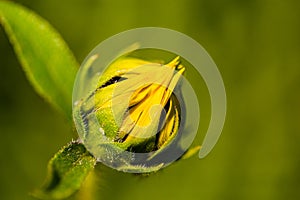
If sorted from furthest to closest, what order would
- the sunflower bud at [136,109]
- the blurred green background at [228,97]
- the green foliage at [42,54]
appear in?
1. the blurred green background at [228,97]
2. the green foliage at [42,54]
3. the sunflower bud at [136,109]

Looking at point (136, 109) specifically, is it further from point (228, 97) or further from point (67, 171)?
point (228, 97)

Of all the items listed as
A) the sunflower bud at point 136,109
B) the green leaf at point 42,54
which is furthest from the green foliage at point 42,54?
the sunflower bud at point 136,109

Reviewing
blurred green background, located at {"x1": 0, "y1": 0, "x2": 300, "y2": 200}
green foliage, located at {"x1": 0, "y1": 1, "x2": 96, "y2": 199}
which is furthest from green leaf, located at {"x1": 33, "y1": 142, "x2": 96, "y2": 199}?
blurred green background, located at {"x1": 0, "y1": 0, "x2": 300, "y2": 200}

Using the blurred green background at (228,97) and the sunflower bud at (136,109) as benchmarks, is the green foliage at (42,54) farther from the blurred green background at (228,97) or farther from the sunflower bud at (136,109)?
the blurred green background at (228,97)

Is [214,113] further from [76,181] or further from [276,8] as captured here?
[276,8]

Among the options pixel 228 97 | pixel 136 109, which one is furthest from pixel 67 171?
pixel 228 97

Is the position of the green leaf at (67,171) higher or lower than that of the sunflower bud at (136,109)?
lower
